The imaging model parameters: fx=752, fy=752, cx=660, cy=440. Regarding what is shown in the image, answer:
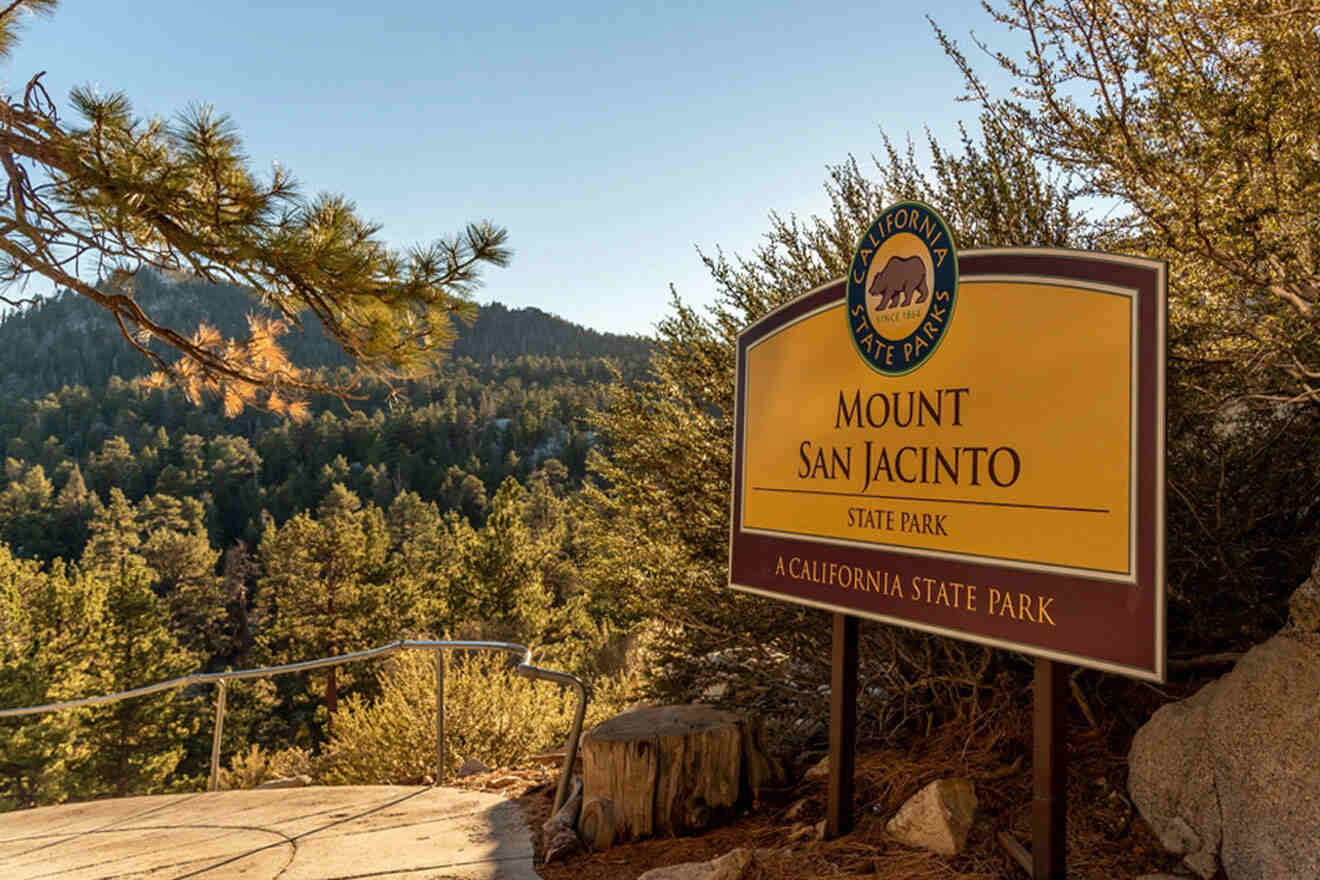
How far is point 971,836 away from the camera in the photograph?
2611 millimetres

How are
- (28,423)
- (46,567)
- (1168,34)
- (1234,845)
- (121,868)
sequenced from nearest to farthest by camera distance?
(1234,845)
(1168,34)
(121,868)
(46,567)
(28,423)

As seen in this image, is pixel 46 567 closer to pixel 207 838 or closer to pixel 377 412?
pixel 377 412

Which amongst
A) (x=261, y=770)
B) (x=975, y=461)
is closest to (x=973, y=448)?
(x=975, y=461)

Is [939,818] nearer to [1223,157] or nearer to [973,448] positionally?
[973,448]

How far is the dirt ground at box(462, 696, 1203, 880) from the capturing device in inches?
95.6

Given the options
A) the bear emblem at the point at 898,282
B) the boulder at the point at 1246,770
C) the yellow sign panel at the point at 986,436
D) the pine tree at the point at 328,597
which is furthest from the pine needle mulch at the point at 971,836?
the pine tree at the point at 328,597

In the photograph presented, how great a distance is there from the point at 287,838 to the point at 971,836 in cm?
311

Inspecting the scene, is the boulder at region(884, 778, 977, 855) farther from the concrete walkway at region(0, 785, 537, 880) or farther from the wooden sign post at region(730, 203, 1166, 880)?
the concrete walkway at region(0, 785, 537, 880)

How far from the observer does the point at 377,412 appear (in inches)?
4230

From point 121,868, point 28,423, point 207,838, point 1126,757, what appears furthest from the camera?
point 28,423

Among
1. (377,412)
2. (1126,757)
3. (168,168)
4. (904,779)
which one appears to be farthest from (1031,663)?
(377,412)

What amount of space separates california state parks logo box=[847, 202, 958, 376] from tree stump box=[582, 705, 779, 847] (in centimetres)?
181

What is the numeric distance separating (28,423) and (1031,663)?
13477 centimetres

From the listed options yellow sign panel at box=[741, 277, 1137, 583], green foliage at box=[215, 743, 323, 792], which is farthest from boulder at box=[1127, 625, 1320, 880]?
green foliage at box=[215, 743, 323, 792]
